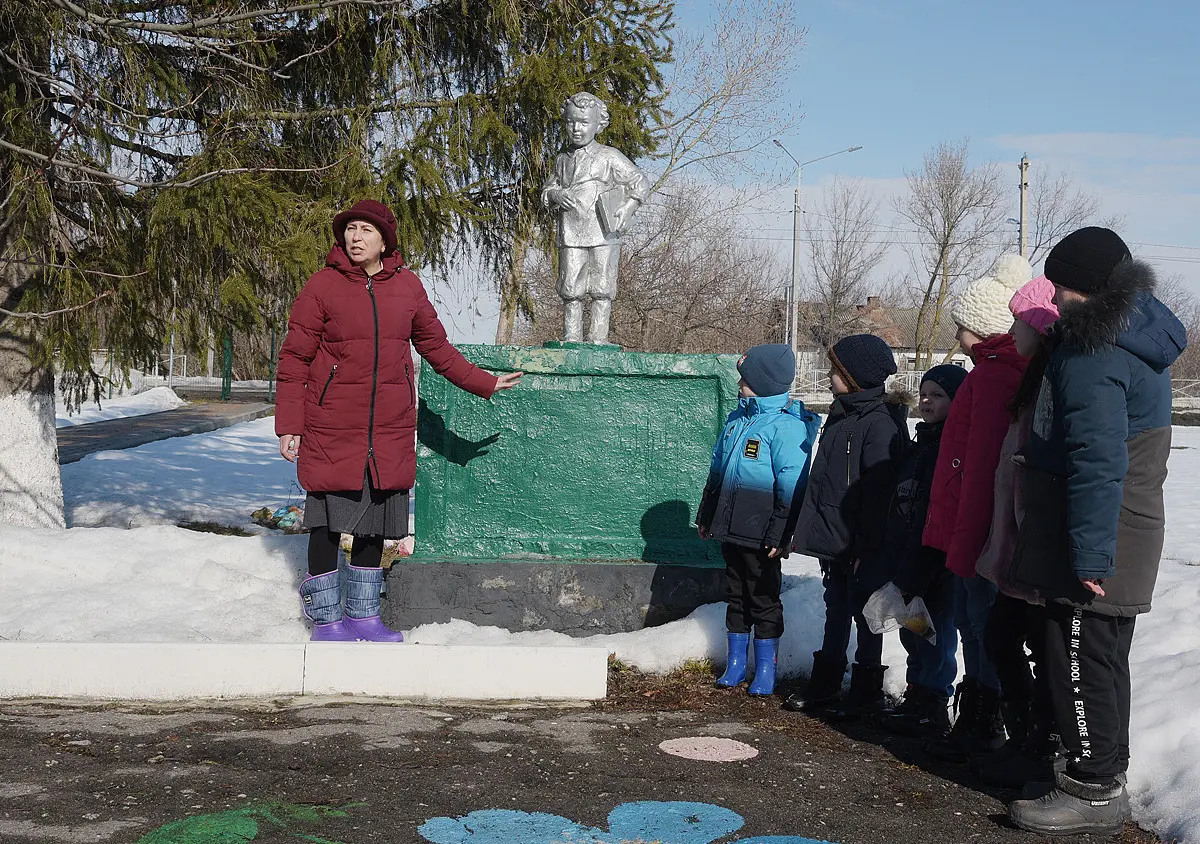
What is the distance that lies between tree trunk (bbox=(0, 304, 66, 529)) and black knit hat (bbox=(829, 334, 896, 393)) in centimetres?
493

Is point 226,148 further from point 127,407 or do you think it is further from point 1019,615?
Answer: point 127,407

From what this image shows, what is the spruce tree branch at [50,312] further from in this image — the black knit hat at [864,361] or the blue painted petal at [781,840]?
the blue painted petal at [781,840]

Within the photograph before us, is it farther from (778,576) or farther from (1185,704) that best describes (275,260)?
(1185,704)

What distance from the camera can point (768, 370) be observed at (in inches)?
179

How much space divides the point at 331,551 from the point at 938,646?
94.8 inches

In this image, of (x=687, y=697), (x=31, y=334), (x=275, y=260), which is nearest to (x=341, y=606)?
(x=687, y=697)

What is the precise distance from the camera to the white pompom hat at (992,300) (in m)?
3.87

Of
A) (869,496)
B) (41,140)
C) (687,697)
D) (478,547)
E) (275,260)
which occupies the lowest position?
(687,697)

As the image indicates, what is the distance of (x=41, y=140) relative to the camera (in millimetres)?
6137

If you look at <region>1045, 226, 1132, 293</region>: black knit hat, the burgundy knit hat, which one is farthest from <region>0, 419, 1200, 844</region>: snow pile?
the burgundy knit hat

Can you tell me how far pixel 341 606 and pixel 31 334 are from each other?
2944mm

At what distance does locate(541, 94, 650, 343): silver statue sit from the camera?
545 cm

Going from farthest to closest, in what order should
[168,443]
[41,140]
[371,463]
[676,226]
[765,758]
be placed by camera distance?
[676,226]
[168,443]
[41,140]
[371,463]
[765,758]

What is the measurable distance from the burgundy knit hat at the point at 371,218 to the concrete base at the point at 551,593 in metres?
1.48
